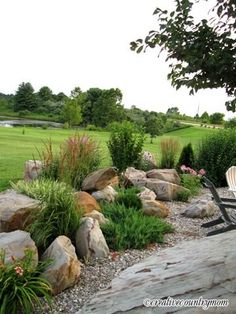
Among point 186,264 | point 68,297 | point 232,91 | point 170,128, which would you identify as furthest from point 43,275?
point 170,128

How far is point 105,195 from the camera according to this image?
700cm

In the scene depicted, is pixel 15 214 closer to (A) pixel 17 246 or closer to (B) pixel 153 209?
(A) pixel 17 246

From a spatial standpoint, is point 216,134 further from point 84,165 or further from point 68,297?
point 68,297

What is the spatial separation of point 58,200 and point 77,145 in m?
2.87

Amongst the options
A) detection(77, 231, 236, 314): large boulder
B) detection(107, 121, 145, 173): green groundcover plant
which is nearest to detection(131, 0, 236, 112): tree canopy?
detection(77, 231, 236, 314): large boulder

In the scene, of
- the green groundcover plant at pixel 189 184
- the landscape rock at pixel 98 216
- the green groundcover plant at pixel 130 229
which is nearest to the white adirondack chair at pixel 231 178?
the green groundcover plant at pixel 189 184

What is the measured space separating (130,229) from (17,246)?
167cm

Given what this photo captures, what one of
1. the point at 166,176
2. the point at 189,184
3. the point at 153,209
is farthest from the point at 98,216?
the point at 189,184

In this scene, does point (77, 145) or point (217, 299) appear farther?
point (77, 145)

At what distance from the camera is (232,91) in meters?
1.85

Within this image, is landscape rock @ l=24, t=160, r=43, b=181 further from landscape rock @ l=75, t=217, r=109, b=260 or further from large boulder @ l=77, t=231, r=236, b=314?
large boulder @ l=77, t=231, r=236, b=314

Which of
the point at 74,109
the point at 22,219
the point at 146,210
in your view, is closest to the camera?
the point at 22,219

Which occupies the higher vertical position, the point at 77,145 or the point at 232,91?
the point at 232,91

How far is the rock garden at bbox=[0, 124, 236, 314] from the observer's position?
3.75m
